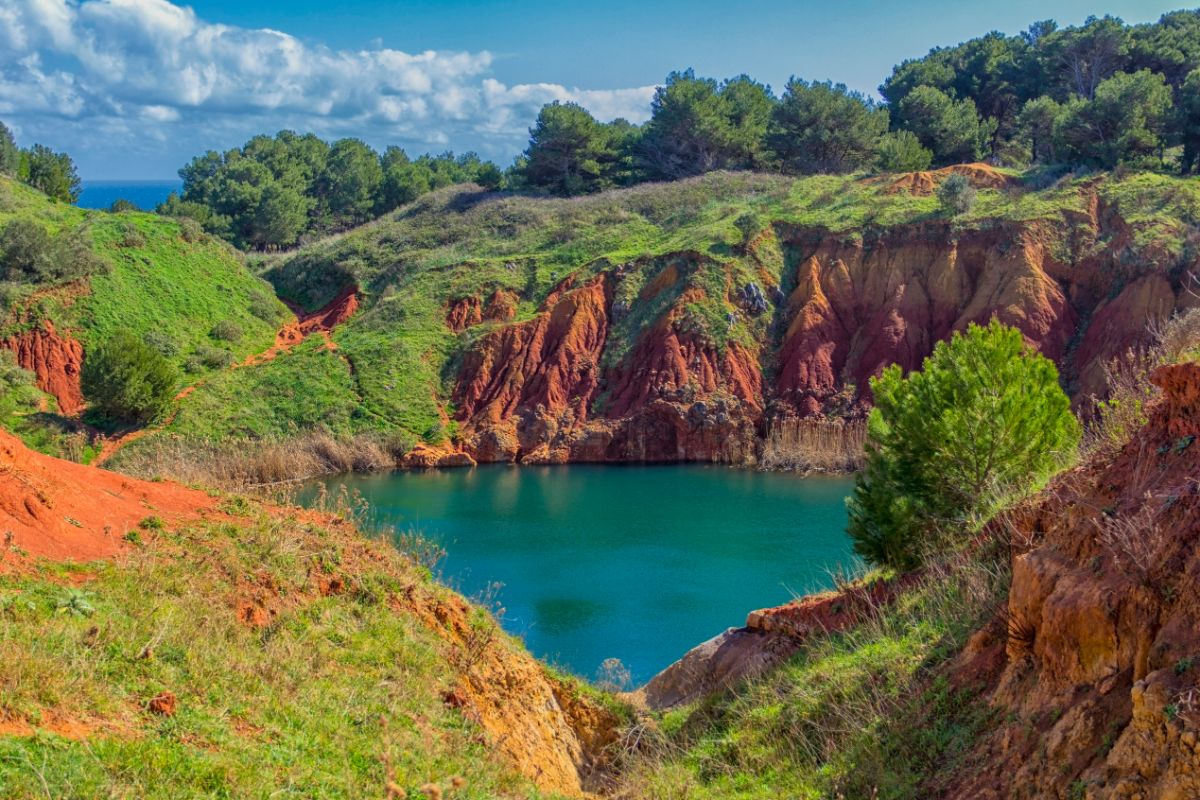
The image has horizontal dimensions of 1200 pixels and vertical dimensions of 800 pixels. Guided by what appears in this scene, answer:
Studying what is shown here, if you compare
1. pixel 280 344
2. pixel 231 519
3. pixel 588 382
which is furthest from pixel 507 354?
pixel 231 519

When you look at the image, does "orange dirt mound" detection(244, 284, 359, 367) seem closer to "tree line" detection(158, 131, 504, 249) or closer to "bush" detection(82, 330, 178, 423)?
"bush" detection(82, 330, 178, 423)

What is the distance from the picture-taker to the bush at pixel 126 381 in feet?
137

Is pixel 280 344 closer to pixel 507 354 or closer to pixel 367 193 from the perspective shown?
pixel 507 354

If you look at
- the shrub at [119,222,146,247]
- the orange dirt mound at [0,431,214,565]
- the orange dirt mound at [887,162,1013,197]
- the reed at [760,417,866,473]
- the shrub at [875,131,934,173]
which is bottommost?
the reed at [760,417,866,473]

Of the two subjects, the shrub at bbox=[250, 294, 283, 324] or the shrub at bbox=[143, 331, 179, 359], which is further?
the shrub at bbox=[250, 294, 283, 324]

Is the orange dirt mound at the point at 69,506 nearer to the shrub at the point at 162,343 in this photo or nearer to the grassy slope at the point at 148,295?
the grassy slope at the point at 148,295

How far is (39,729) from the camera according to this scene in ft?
24.0

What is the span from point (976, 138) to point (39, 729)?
63.7 metres

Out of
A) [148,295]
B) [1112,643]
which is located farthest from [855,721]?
[148,295]

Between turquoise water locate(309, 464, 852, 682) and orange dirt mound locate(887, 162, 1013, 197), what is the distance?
20494 millimetres

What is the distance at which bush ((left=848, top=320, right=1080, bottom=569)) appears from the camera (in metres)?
16.9

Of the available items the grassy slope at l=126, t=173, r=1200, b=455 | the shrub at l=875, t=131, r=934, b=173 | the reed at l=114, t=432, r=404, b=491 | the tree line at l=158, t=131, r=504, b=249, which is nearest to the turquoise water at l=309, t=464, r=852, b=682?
the reed at l=114, t=432, r=404, b=491

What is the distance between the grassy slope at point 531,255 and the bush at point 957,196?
2.08ft

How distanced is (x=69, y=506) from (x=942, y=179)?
4945 cm
